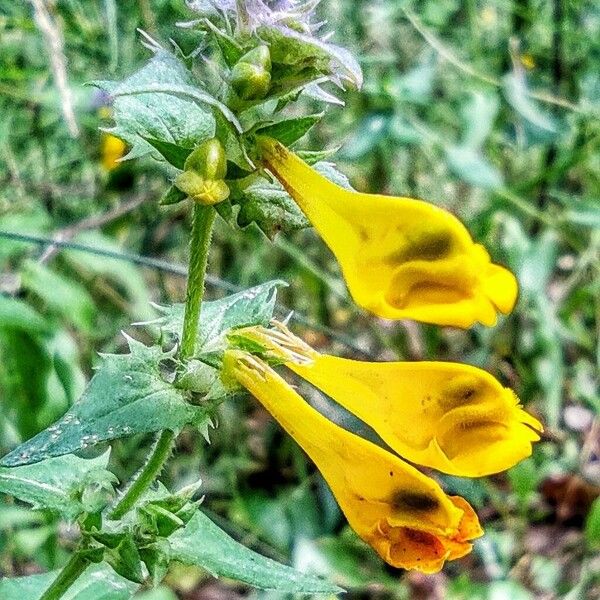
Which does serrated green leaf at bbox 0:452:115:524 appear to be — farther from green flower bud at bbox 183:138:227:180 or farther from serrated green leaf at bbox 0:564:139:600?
green flower bud at bbox 183:138:227:180

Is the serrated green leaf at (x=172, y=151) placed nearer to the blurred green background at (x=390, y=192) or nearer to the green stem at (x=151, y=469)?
the green stem at (x=151, y=469)

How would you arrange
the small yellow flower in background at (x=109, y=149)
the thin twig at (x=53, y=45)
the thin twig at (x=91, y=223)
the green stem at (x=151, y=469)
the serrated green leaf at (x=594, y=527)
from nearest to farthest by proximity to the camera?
1. the green stem at (x=151, y=469)
2. the thin twig at (x=53, y=45)
3. the thin twig at (x=91, y=223)
4. the serrated green leaf at (x=594, y=527)
5. the small yellow flower in background at (x=109, y=149)

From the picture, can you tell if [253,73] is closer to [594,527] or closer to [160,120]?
[160,120]

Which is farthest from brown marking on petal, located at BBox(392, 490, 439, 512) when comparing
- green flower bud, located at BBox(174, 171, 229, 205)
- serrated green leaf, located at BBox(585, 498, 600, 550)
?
serrated green leaf, located at BBox(585, 498, 600, 550)

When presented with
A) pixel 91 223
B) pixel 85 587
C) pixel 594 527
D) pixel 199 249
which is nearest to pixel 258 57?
pixel 199 249

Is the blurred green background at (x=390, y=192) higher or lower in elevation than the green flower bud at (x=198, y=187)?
lower

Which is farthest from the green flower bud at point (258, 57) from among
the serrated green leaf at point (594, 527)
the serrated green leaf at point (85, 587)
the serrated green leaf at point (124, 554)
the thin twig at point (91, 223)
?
the serrated green leaf at point (594, 527)

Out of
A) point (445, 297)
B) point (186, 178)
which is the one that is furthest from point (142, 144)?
point (445, 297)

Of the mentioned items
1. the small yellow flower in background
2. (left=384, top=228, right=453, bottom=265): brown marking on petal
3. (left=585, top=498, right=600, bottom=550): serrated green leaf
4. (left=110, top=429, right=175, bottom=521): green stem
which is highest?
(left=384, top=228, right=453, bottom=265): brown marking on petal
